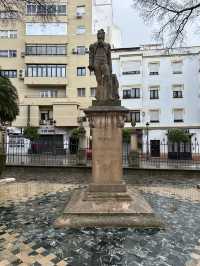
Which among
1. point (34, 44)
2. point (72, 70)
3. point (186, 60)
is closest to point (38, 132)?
point (72, 70)

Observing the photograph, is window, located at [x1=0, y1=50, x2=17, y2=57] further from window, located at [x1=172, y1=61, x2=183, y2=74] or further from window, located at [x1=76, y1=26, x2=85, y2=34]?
window, located at [x1=172, y1=61, x2=183, y2=74]

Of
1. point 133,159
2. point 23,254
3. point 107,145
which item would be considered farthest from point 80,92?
point 23,254

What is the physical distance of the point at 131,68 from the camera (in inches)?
1405

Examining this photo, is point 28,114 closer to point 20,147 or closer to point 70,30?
point 20,147

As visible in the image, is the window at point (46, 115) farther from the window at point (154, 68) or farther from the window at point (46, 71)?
the window at point (154, 68)

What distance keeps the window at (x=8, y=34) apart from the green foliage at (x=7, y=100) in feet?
79.1

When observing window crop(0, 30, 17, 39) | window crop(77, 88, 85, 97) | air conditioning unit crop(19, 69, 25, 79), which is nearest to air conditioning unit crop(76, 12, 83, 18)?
window crop(0, 30, 17, 39)

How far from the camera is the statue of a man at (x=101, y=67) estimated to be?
7.76 meters

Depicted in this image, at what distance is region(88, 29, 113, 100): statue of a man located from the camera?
776 cm

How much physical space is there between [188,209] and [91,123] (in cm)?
367

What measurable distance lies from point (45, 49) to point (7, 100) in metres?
22.7

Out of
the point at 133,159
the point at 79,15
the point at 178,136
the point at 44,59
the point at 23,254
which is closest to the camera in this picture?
the point at 23,254

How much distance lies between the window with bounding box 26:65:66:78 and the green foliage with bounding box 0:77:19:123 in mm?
20240

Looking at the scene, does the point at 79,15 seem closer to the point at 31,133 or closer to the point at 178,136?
the point at 31,133
